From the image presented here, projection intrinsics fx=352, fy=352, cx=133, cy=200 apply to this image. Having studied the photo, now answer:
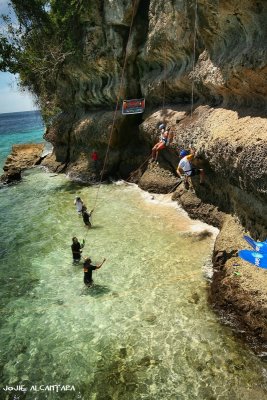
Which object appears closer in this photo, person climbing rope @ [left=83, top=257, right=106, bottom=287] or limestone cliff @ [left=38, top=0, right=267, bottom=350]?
limestone cliff @ [left=38, top=0, right=267, bottom=350]

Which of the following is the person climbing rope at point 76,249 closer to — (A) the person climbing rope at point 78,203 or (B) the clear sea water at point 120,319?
(B) the clear sea water at point 120,319

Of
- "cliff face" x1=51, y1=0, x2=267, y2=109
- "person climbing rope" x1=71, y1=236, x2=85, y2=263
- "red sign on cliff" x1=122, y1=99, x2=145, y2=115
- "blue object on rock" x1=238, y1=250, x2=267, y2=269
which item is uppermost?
"cliff face" x1=51, y1=0, x2=267, y2=109

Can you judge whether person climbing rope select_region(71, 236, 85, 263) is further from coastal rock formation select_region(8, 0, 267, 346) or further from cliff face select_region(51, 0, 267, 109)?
cliff face select_region(51, 0, 267, 109)

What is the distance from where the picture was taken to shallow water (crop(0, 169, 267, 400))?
29.6ft

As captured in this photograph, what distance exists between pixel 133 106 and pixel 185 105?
4592mm

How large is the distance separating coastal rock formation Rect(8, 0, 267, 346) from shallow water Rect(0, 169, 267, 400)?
4.44 feet

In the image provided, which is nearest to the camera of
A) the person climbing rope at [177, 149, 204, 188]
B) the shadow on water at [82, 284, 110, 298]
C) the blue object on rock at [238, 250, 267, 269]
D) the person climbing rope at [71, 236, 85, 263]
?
the blue object on rock at [238, 250, 267, 269]

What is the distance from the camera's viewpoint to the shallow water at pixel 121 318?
9031 millimetres

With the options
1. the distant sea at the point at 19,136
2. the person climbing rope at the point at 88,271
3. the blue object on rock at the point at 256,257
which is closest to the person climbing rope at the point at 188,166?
the person climbing rope at the point at 88,271

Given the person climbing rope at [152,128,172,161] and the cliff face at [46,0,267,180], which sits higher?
the cliff face at [46,0,267,180]

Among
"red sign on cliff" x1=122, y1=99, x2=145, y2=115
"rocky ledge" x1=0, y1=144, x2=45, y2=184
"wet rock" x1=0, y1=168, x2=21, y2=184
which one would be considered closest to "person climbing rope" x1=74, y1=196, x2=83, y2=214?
"red sign on cliff" x1=122, y1=99, x2=145, y2=115

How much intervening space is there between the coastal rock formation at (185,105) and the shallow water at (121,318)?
135 centimetres

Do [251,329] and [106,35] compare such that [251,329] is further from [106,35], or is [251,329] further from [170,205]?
[106,35]

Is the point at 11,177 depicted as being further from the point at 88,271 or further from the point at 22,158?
the point at 88,271
